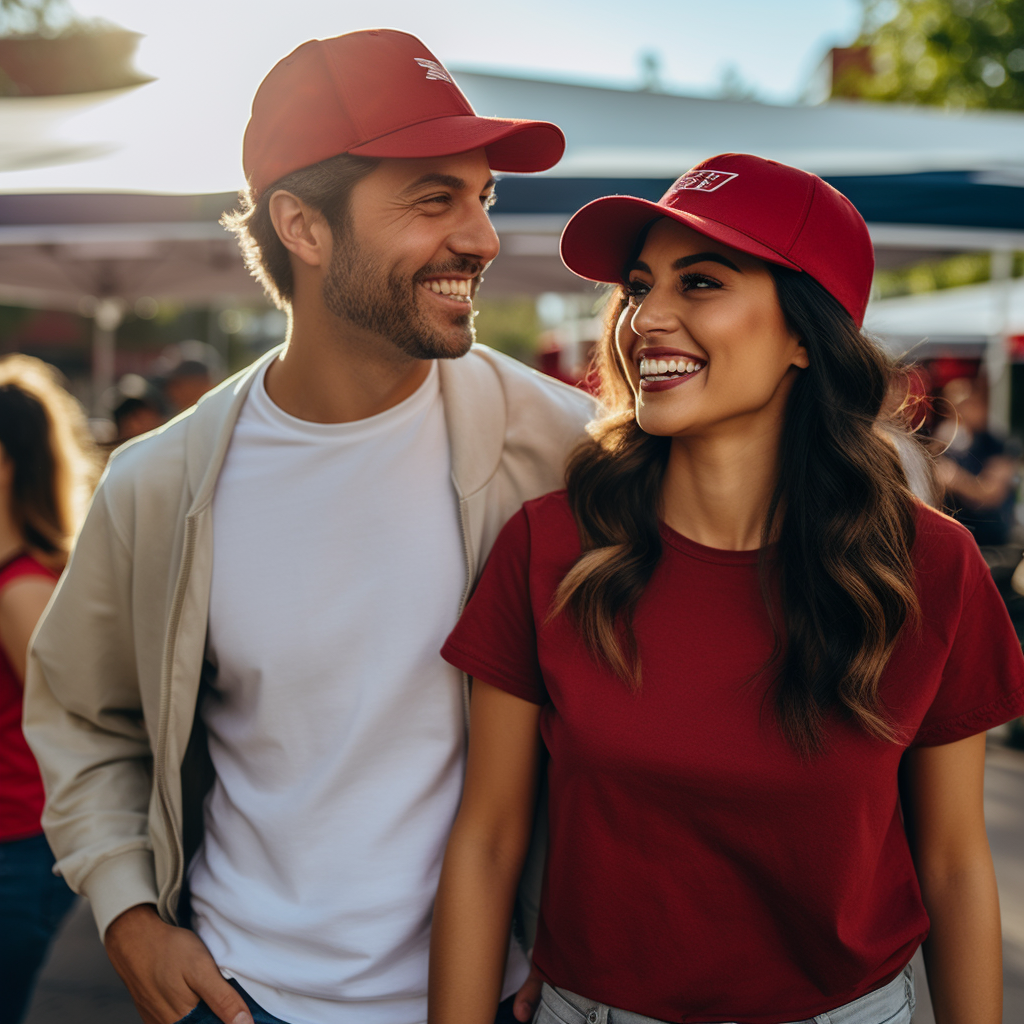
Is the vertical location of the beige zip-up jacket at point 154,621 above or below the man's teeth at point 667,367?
below

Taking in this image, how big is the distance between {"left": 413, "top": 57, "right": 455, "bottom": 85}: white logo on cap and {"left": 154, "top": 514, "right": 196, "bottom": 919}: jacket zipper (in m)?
1.05

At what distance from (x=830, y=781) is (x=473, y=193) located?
134 centimetres

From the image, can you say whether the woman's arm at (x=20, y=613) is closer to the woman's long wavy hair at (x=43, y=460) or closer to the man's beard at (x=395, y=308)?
the woman's long wavy hair at (x=43, y=460)

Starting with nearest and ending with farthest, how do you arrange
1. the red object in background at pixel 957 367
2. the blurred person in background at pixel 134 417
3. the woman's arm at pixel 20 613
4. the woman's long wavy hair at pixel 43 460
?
the woman's arm at pixel 20 613, the woman's long wavy hair at pixel 43 460, the blurred person in background at pixel 134 417, the red object in background at pixel 957 367

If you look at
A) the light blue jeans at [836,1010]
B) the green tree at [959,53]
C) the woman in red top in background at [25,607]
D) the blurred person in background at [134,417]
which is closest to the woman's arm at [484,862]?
the light blue jeans at [836,1010]

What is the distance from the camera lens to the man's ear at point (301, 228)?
6.64 feet

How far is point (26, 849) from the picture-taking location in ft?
7.98

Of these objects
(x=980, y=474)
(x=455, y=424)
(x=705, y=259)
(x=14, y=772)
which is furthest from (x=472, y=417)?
(x=980, y=474)

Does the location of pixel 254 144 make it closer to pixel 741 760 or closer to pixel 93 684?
pixel 93 684

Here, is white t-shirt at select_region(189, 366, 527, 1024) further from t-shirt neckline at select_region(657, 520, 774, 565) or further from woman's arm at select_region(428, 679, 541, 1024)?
t-shirt neckline at select_region(657, 520, 774, 565)

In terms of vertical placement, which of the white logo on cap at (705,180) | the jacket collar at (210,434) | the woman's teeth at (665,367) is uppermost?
the white logo on cap at (705,180)

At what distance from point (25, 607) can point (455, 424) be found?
133 cm

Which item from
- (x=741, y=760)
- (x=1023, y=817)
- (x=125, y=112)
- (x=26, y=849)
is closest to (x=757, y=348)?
(x=741, y=760)

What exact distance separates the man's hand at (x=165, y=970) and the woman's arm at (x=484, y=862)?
0.42 meters
